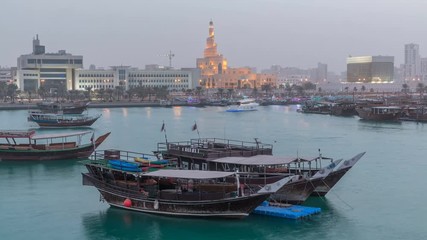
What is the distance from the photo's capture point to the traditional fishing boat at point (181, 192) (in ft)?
37.2

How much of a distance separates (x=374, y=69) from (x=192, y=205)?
294 feet

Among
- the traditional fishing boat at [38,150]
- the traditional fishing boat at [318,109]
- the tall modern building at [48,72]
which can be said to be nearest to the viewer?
the traditional fishing boat at [38,150]

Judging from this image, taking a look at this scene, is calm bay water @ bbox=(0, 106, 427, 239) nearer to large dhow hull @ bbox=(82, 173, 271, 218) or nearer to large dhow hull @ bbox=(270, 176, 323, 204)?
large dhow hull @ bbox=(82, 173, 271, 218)

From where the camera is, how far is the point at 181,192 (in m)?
11.7

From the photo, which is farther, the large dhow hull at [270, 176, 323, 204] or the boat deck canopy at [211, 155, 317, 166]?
the boat deck canopy at [211, 155, 317, 166]

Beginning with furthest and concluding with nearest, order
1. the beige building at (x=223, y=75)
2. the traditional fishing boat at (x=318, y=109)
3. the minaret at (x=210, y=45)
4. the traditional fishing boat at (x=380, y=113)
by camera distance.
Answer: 1. the minaret at (x=210, y=45)
2. the beige building at (x=223, y=75)
3. the traditional fishing boat at (x=318, y=109)
4. the traditional fishing boat at (x=380, y=113)

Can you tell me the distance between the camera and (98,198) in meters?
13.9

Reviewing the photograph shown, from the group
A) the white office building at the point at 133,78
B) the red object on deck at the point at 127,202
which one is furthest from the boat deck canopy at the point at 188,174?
the white office building at the point at 133,78

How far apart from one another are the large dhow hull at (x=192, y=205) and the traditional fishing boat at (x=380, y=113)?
32.2 metres

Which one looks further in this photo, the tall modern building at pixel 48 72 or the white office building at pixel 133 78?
the white office building at pixel 133 78

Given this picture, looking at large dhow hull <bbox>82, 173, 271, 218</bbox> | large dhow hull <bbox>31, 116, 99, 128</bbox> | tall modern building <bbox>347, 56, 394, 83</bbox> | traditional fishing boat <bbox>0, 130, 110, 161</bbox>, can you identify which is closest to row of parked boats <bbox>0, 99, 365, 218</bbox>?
large dhow hull <bbox>82, 173, 271, 218</bbox>

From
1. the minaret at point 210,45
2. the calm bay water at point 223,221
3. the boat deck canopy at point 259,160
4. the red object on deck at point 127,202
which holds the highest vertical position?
the minaret at point 210,45

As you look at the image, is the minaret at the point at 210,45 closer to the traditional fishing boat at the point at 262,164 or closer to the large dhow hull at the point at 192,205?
the traditional fishing boat at the point at 262,164

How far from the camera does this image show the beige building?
349 feet
